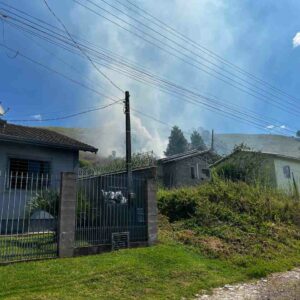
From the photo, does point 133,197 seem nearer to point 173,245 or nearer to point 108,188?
point 108,188

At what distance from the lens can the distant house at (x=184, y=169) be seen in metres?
35.5

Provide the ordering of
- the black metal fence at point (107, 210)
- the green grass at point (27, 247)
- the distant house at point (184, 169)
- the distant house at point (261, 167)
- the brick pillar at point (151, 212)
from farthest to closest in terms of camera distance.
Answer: the distant house at point (184, 169) → the distant house at point (261, 167) → the brick pillar at point (151, 212) → the black metal fence at point (107, 210) → the green grass at point (27, 247)

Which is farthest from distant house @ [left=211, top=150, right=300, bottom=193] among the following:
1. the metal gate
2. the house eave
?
the metal gate

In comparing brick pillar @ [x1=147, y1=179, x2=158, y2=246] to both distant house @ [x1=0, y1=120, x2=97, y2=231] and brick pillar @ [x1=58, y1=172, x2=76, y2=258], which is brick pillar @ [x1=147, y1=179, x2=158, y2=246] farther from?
distant house @ [x1=0, y1=120, x2=97, y2=231]

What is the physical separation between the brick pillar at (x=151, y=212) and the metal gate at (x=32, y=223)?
266cm

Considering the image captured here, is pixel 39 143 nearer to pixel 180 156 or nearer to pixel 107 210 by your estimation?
pixel 107 210

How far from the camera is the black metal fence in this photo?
9.01 meters

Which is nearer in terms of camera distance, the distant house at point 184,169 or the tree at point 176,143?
the distant house at point 184,169

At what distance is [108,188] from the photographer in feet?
32.5

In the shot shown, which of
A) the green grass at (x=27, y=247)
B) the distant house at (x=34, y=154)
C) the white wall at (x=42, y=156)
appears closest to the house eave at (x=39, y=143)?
the distant house at (x=34, y=154)

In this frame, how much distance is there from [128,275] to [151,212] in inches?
126

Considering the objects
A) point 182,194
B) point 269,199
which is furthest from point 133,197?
point 269,199

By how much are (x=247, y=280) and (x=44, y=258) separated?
4.61 metres

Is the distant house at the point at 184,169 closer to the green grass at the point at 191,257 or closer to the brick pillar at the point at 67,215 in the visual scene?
the green grass at the point at 191,257
